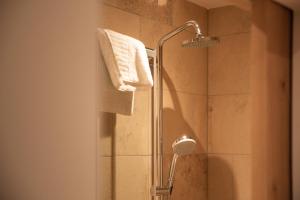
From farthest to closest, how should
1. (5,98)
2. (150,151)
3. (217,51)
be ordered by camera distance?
(217,51)
(150,151)
(5,98)

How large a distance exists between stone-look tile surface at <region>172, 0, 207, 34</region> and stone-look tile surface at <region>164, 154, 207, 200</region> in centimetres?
40

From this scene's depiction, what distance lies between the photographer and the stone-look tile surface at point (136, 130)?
0.99 metres

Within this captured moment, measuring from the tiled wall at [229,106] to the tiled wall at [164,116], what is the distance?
0.04m

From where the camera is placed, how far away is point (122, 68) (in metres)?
0.99

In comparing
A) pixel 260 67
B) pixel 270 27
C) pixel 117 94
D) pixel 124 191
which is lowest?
pixel 124 191

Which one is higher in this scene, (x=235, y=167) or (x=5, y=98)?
(x=5, y=98)

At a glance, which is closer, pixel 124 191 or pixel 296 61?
pixel 124 191

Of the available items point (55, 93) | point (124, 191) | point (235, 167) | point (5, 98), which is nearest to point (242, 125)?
point (235, 167)

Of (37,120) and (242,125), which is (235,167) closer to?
(242,125)

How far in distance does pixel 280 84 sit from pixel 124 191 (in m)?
0.74

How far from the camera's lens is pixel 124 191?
0.99 metres

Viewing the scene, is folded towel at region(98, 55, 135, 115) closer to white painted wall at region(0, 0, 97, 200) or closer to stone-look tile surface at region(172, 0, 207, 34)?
white painted wall at region(0, 0, 97, 200)

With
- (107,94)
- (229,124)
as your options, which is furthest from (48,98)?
(229,124)

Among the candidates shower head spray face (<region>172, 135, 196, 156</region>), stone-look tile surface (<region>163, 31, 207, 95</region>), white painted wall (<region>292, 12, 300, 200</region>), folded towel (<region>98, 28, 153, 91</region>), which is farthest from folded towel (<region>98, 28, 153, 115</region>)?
white painted wall (<region>292, 12, 300, 200</region>)
